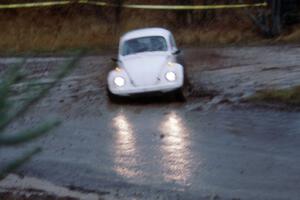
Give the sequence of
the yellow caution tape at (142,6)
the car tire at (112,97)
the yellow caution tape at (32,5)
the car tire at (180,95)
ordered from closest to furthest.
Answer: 1. the car tire at (180,95)
2. the car tire at (112,97)
3. the yellow caution tape at (142,6)
4. the yellow caution tape at (32,5)

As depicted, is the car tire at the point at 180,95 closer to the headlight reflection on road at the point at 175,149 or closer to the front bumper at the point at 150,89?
the front bumper at the point at 150,89

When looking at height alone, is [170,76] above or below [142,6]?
above

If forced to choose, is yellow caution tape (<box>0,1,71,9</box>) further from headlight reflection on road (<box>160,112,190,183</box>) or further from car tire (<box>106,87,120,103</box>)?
headlight reflection on road (<box>160,112,190,183</box>)

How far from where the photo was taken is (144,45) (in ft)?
68.5

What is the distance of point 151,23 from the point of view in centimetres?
4003

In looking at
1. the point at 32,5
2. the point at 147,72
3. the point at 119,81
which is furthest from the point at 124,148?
the point at 32,5

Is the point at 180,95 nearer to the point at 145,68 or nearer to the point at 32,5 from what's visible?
the point at 145,68

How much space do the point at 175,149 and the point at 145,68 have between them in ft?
17.9

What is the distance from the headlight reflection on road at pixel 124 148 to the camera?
1291 cm

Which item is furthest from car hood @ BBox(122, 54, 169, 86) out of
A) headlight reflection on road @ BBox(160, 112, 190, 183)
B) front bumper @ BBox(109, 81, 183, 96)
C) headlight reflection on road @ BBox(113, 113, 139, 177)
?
headlight reflection on road @ BBox(160, 112, 190, 183)

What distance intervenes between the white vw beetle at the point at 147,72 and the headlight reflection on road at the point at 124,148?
Result: 1.27 m

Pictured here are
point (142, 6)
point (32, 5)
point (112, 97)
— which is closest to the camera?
point (112, 97)

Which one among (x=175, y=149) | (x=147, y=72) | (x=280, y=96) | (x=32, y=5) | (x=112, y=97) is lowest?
(x=32, y=5)

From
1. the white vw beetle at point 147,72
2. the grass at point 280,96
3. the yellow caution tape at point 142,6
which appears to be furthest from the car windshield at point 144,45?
the yellow caution tape at point 142,6
